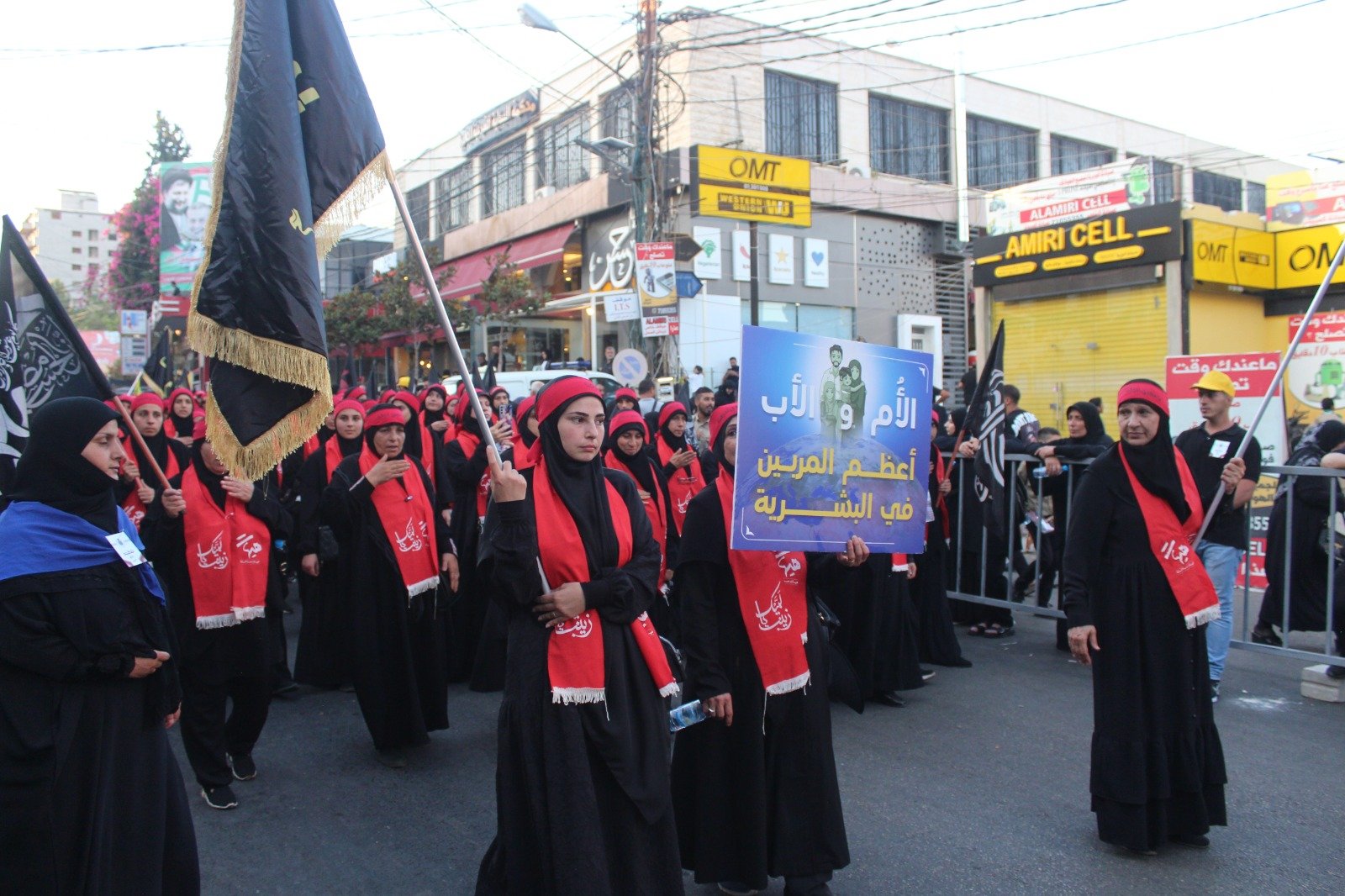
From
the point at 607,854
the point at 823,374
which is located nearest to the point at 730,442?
the point at 823,374

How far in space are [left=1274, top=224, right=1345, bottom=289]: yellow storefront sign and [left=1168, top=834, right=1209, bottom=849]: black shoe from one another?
16366mm

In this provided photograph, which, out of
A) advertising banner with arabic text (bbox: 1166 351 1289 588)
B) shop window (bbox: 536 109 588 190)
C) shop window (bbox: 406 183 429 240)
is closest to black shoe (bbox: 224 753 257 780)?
advertising banner with arabic text (bbox: 1166 351 1289 588)

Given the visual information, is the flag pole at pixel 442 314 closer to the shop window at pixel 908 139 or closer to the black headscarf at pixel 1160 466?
the black headscarf at pixel 1160 466

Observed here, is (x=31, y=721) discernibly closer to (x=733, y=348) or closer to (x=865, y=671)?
(x=865, y=671)

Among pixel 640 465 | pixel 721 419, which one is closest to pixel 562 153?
pixel 640 465

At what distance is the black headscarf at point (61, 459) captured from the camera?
120 inches

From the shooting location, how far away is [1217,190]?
118ft

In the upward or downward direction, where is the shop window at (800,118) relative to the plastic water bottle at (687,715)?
upward

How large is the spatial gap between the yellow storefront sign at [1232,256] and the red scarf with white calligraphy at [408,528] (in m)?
15.2

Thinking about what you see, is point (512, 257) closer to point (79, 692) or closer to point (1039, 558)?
point (1039, 558)

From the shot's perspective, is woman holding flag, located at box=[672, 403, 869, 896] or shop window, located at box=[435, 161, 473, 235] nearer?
woman holding flag, located at box=[672, 403, 869, 896]

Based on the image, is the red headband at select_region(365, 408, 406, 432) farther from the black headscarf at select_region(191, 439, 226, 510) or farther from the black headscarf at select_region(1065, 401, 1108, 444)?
the black headscarf at select_region(1065, 401, 1108, 444)

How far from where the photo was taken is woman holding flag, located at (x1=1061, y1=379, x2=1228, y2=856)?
405cm

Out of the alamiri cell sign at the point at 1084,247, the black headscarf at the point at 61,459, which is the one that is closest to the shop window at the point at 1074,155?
the alamiri cell sign at the point at 1084,247
